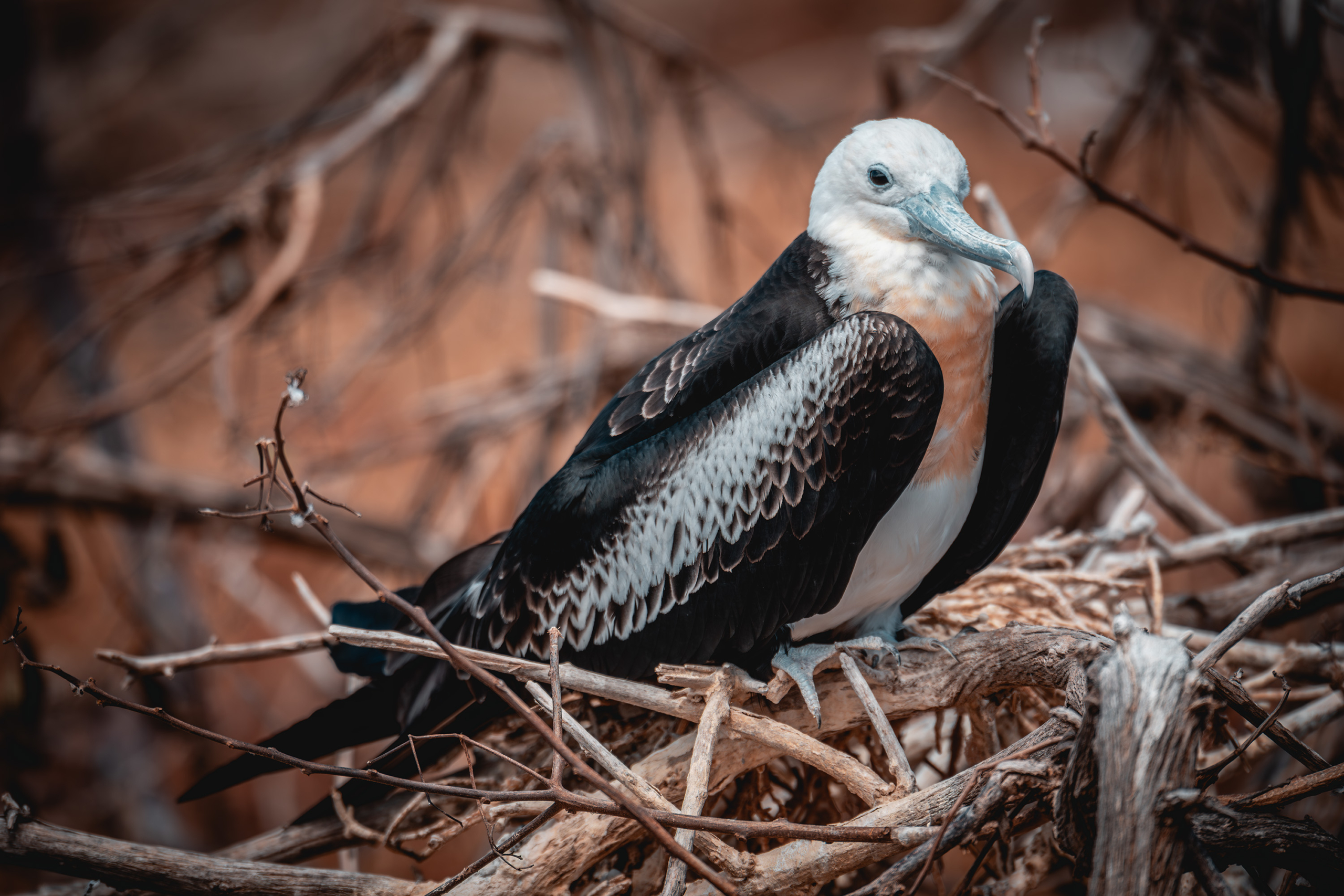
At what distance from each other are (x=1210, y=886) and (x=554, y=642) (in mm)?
1083

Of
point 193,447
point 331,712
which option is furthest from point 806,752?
point 193,447

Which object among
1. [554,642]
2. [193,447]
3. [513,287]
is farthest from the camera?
[193,447]

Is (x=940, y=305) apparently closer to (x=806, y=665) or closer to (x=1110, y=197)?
(x=1110, y=197)

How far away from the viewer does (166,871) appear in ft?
6.86

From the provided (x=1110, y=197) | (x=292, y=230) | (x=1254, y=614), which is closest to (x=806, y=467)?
(x=1254, y=614)

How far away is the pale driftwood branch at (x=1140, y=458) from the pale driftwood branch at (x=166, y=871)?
85.9 inches

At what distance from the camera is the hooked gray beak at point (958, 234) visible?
78.5 inches

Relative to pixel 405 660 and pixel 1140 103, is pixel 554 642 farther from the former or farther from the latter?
pixel 1140 103

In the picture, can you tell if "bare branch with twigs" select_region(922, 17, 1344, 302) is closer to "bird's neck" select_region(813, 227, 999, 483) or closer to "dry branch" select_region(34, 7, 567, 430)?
"bird's neck" select_region(813, 227, 999, 483)

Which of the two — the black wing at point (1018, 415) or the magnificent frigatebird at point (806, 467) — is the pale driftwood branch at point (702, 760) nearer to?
the magnificent frigatebird at point (806, 467)

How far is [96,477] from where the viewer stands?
412 centimetres

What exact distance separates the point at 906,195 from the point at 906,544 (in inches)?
30.2

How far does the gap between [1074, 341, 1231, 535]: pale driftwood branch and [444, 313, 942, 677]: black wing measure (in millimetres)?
1063

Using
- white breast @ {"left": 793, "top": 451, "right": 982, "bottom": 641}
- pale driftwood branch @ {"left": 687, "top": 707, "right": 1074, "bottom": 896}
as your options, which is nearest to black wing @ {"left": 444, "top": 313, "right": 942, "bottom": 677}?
white breast @ {"left": 793, "top": 451, "right": 982, "bottom": 641}
